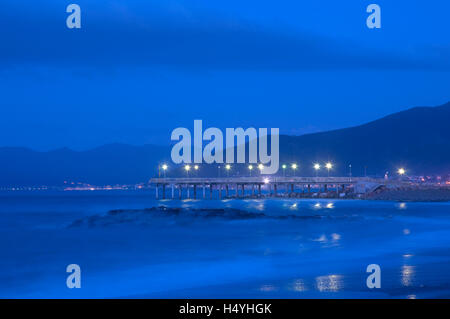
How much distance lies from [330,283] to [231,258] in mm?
9816

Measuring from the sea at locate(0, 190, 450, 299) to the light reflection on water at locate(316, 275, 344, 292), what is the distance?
0.11 feet

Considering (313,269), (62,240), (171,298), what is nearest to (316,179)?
(62,240)

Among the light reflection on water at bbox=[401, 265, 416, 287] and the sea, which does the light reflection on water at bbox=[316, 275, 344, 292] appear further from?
the light reflection on water at bbox=[401, 265, 416, 287]

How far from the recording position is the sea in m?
20.0

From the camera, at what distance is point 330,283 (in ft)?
65.4

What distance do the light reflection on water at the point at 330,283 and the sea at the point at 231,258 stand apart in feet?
0.11

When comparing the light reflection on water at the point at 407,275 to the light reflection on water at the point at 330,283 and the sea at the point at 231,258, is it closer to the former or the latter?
the sea at the point at 231,258

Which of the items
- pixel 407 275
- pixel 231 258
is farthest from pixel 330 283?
pixel 231 258

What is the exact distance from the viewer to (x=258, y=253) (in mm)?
31281

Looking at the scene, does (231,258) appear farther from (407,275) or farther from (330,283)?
(407,275)

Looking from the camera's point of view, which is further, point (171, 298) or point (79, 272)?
point (79, 272)

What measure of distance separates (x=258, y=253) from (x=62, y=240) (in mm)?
14129
